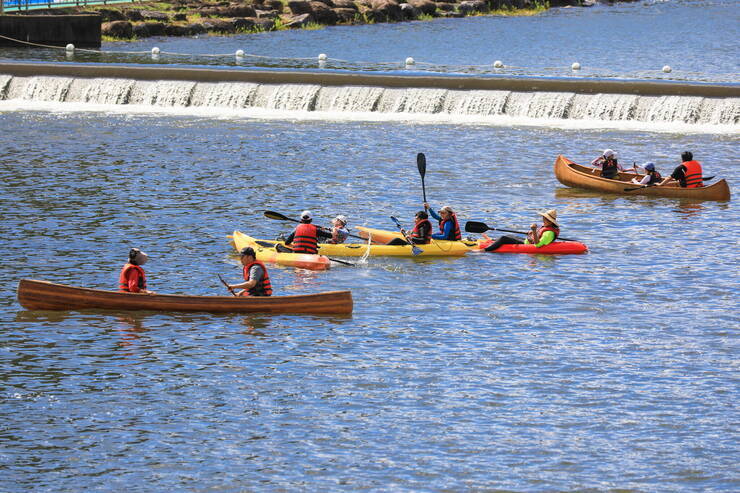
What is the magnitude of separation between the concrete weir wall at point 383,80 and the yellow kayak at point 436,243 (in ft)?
66.4

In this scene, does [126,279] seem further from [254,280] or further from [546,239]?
[546,239]

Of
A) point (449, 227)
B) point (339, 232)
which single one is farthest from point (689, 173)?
point (339, 232)

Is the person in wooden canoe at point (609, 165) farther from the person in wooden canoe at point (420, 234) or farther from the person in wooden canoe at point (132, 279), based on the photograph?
the person in wooden canoe at point (132, 279)

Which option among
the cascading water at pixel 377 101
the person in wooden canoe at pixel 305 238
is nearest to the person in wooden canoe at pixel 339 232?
the person in wooden canoe at pixel 305 238

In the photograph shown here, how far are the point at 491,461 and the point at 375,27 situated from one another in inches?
2948

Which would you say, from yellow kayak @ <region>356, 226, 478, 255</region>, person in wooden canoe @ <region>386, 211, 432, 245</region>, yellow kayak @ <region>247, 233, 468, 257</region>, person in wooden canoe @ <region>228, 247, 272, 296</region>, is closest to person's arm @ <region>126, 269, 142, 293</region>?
person in wooden canoe @ <region>228, 247, 272, 296</region>

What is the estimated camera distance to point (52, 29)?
224ft

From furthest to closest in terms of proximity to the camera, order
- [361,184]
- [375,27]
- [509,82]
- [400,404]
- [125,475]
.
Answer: [375,27]
[509,82]
[361,184]
[400,404]
[125,475]

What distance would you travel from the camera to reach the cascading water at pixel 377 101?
1826 inches

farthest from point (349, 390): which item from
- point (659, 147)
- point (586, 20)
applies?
point (586, 20)

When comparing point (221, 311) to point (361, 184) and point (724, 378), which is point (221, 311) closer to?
point (724, 378)

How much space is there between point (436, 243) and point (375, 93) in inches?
869

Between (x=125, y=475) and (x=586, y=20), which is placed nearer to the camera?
(x=125, y=475)

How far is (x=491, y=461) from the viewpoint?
1669cm
